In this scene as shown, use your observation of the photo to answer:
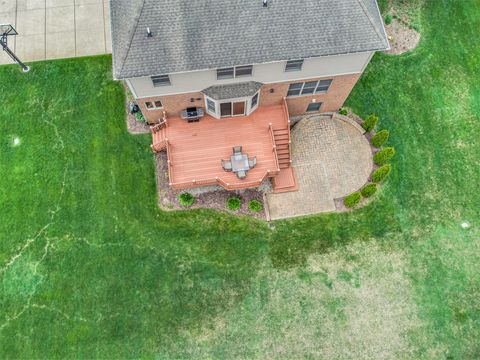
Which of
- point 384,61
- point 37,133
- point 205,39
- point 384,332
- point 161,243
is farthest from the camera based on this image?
point 384,61

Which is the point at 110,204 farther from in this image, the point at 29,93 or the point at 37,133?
the point at 29,93

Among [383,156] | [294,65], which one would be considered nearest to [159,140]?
[294,65]

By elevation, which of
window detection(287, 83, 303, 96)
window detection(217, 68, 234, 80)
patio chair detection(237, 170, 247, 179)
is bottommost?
patio chair detection(237, 170, 247, 179)

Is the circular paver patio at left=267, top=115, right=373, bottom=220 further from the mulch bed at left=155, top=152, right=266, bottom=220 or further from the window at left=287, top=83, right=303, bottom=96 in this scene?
the window at left=287, top=83, right=303, bottom=96

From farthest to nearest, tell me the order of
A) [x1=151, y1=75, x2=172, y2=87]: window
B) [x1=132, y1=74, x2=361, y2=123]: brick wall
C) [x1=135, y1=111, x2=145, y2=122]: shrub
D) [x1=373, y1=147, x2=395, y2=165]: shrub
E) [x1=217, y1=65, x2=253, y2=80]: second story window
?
1. [x1=135, y1=111, x2=145, y2=122]: shrub
2. [x1=373, y1=147, x2=395, y2=165]: shrub
3. [x1=132, y1=74, x2=361, y2=123]: brick wall
4. [x1=217, y1=65, x2=253, y2=80]: second story window
5. [x1=151, y1=75, x2=172, y2=87]: window

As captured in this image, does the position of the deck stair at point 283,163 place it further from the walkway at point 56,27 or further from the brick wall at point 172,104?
the walkway at point 56,27

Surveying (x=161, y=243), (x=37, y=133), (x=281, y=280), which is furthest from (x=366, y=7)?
(x=37, y=133)

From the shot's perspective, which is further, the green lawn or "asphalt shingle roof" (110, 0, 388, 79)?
the green lawn

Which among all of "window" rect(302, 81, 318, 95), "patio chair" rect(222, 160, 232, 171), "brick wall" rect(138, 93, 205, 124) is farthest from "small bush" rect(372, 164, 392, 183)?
"brick wall" rect(138, 93, 205, 124)
